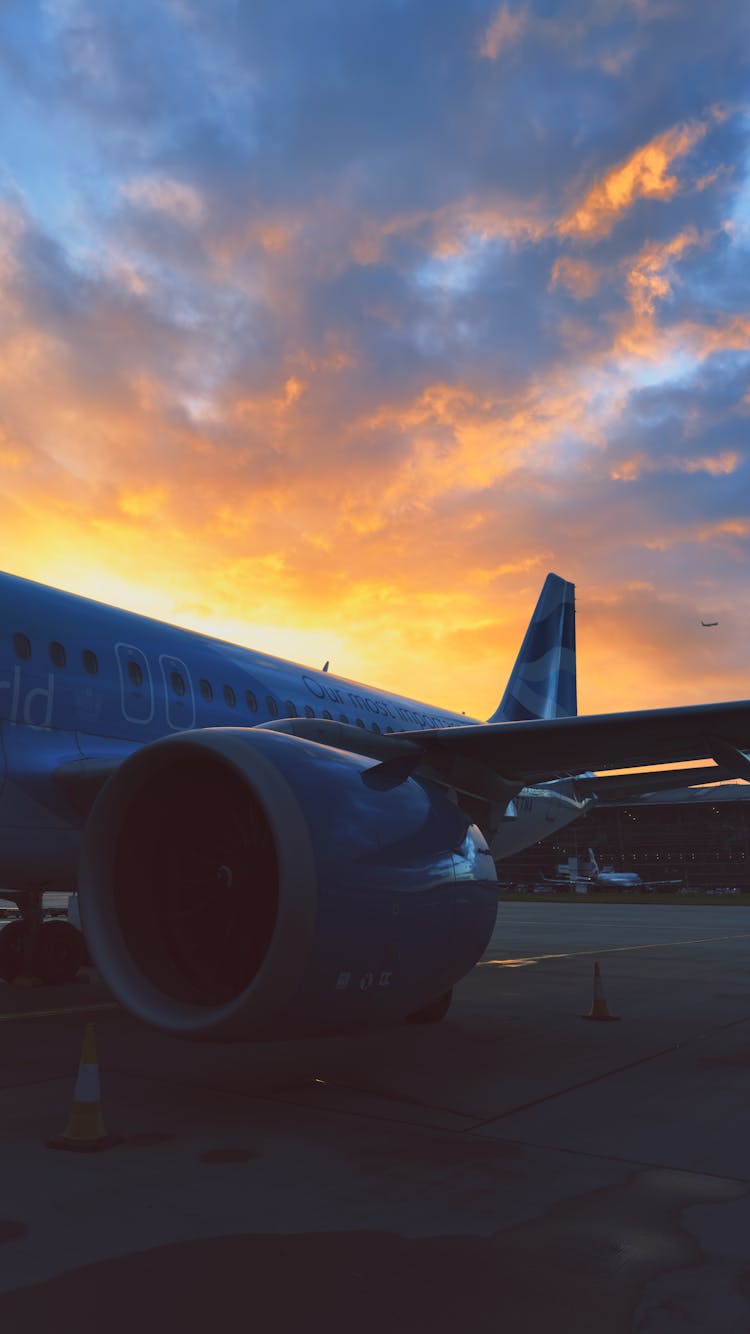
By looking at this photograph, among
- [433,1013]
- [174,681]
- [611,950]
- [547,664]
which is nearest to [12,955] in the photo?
[174,681]

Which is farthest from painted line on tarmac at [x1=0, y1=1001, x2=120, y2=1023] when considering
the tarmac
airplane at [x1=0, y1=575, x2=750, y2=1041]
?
airplane at [x1=0, y1=575, x2=750, y2=1041]

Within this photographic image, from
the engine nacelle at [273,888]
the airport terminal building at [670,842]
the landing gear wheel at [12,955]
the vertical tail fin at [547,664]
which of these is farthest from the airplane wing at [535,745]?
the airport terminal building at [670,842]

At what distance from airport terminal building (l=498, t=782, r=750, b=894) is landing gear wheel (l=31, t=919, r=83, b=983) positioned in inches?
2267

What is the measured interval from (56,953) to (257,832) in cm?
687

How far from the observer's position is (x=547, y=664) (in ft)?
56.3

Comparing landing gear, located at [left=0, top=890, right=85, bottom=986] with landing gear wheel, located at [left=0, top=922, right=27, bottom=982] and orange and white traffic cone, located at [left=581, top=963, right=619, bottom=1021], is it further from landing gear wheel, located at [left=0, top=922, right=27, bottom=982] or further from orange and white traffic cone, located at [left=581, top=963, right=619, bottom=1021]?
orange and white traffic cone, located at [left=581, top=963, right=619, bottom=1021]

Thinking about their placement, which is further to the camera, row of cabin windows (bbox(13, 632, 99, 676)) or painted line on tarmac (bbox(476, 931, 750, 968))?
painted line on tarmac (bbox(476, 931, 750, 968))

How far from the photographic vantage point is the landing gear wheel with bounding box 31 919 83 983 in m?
11.4

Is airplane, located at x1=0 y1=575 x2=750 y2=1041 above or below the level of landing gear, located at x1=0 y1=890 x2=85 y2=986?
above

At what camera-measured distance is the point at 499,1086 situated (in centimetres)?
592

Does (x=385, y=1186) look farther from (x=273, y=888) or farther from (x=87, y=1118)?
(x=273, y=888)

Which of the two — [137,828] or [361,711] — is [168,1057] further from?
[361,711]

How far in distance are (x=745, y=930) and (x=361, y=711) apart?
13.0m

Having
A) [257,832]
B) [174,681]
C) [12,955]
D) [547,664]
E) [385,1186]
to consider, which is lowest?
[385,1186]
